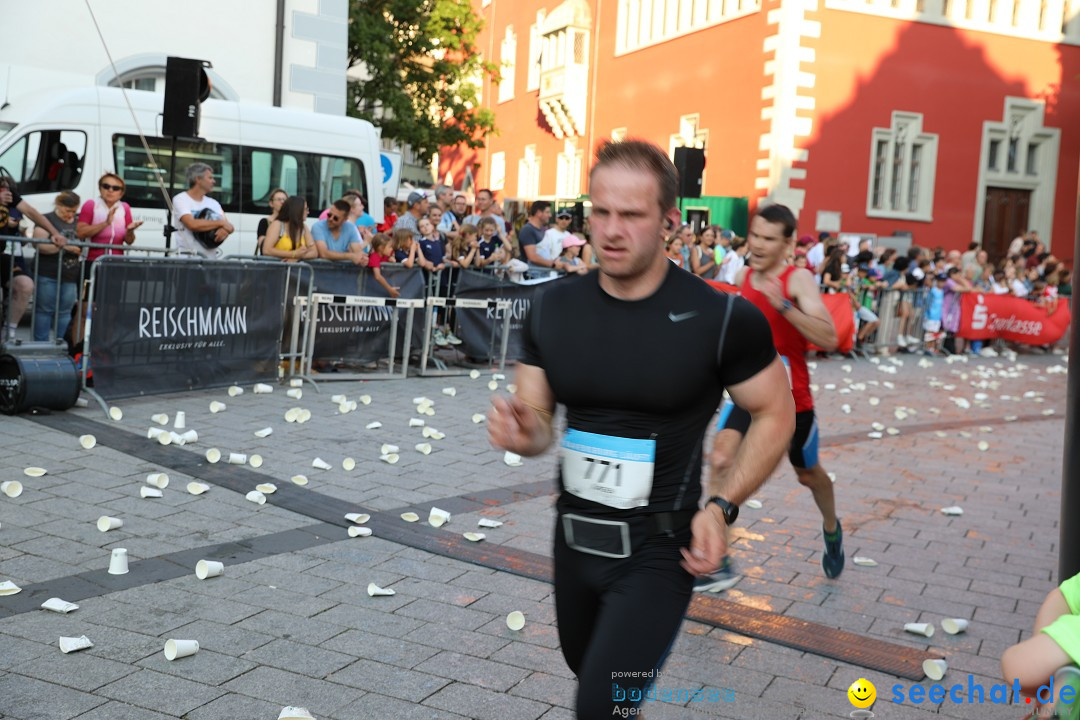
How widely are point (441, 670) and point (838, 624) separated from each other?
193 cm

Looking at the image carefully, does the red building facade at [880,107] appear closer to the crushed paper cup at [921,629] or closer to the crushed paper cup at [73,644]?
the crushed paper cup at [921,629]

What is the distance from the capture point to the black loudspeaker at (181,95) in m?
12.4

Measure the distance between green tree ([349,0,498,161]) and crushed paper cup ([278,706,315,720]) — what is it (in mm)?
28933

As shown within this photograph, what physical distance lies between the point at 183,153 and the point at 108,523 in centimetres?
1085

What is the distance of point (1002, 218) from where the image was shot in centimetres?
3103

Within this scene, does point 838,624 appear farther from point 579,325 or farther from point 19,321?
point 19,321

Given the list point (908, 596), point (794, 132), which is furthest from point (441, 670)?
point (794, 132)

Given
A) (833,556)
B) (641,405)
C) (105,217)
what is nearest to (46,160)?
(105,217)

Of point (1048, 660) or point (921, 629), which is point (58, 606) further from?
point (1048, 660)

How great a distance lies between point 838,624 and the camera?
17.0 feet

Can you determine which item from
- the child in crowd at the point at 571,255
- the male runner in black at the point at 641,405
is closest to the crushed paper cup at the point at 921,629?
the male runner in black at the point at 641,405

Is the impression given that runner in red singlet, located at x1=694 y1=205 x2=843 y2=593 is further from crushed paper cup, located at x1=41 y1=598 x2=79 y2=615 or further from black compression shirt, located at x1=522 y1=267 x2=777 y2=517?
crushed paper cup, located at x1=41 y1=598 x2=79 y2=615

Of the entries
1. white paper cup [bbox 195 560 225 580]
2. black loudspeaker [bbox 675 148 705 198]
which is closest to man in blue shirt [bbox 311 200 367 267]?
black loudspeaker [bbox 675 148 705 198]

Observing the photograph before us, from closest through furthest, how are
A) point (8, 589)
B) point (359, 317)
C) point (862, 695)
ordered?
point (862, 695)
point (8, 589)
point (359, 317)
